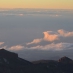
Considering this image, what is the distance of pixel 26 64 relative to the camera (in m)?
83.6

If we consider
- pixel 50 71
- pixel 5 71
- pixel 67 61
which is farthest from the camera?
pixel 67 61

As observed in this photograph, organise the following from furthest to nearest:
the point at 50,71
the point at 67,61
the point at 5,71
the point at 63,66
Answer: the point at 67,61
the point at 63,66
the point at 50,71
the point at 5,71

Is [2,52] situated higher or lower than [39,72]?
higher

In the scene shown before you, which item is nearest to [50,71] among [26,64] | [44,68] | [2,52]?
[44,68]

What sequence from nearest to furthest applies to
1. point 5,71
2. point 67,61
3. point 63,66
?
point 5,71, point 63,66, point 67,61

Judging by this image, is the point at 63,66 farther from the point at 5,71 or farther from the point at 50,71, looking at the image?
the point at 5,71

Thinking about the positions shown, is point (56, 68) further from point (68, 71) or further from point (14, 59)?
point (14, 59)

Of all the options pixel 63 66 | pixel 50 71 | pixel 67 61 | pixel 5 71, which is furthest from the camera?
pixel 67 61

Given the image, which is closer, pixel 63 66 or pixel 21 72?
pixel 21 72

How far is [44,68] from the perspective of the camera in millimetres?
79625

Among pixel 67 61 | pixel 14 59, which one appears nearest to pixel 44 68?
pixel 14 59

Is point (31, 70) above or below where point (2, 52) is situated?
below

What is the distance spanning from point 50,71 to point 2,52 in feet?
42.6

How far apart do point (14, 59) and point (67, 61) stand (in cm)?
1334
